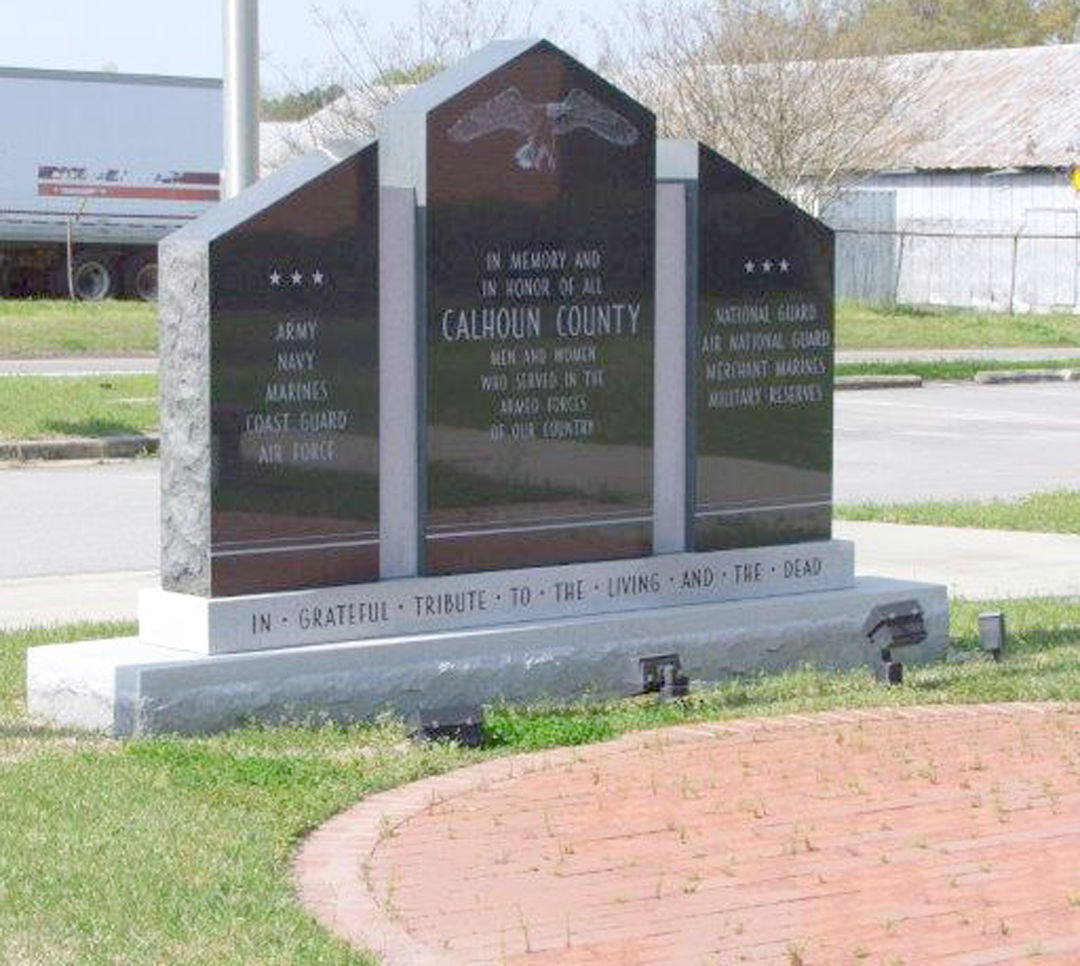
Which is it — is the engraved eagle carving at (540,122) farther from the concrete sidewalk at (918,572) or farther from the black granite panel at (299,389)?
the concrete sidewalk at (918,572)

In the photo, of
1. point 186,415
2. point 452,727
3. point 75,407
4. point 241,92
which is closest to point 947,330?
point 75,407

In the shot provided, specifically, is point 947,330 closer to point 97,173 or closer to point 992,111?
point 992,111

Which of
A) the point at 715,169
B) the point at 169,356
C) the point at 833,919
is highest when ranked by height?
the point at 715,169

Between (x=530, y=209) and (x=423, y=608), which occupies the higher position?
(x=530, y=209)

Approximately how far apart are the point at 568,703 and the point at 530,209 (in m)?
1.96

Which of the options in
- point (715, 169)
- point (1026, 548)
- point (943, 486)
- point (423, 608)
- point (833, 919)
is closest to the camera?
point (833, 919)

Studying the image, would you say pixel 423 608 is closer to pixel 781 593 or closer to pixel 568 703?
pixel 568 703

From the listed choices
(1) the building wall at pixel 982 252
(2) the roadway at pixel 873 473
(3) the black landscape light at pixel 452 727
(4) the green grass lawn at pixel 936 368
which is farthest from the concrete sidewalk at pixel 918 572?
(1) the building wall at pixel 982 252

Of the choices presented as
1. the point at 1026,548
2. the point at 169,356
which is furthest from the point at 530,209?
the point at 1026,548

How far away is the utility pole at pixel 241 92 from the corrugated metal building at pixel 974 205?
110ft

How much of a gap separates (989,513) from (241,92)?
5.87 meters

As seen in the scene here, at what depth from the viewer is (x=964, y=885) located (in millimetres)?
6957

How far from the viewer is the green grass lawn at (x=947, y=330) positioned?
129 ft

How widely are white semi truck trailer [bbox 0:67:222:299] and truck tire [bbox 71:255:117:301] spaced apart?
0.06 ft
